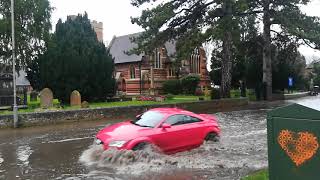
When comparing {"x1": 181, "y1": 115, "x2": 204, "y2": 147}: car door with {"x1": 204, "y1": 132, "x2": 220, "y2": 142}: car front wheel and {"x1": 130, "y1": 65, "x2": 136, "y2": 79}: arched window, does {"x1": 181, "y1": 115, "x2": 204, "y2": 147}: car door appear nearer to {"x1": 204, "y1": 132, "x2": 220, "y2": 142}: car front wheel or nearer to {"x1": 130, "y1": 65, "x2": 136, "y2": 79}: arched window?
{"x1": 204, "y1": 132, "x2": 220, "y2": 142}: car front wheel

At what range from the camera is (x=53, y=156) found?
45.9 ft

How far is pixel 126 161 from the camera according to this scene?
11.6m

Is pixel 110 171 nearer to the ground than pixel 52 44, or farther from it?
nearer to the ground

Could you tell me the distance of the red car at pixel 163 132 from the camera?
39.6 ft

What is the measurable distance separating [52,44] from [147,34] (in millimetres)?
7928

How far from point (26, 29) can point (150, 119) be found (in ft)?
86.0

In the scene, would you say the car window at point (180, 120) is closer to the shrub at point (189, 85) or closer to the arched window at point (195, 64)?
the shrub at point (189, 85)

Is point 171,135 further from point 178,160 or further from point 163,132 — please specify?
point 178,160

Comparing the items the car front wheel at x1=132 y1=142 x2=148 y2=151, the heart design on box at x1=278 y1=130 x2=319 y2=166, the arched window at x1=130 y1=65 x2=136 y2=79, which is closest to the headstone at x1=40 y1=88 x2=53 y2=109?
the car front wheel at x1=132 y1=142 x2=148 y2=151

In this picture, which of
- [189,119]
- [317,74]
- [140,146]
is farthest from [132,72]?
[140,146]

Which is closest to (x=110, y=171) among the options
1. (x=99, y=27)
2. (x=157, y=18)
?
(x=157, y=18)

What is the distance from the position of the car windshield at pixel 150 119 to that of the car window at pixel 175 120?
0.81 ft

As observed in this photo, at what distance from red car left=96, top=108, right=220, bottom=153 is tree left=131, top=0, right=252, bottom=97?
1929 centimetres

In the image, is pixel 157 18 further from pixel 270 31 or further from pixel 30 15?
pixel 270 31
